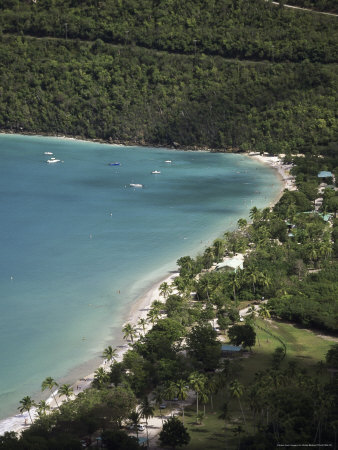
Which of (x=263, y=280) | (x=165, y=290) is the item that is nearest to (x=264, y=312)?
(x=263, y=280)

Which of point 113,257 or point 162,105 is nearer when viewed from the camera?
point 113,257

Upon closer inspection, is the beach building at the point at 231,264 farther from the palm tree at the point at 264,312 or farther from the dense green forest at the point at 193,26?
the dense green forest at the point at 193,26

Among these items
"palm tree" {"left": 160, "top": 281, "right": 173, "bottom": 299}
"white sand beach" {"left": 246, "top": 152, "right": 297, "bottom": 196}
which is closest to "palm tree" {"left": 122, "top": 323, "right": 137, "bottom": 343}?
"palm tree" {"left": 160, "top": 281, "right": 173, "bottom": 299}

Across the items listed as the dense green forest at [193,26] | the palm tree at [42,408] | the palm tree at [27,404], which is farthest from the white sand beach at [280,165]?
Result: the palm tree at [42,408]

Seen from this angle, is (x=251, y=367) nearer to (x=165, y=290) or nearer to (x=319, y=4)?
(x=165, y=290)

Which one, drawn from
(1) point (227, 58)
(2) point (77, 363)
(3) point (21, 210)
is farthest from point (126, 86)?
(2) point (77, 363)

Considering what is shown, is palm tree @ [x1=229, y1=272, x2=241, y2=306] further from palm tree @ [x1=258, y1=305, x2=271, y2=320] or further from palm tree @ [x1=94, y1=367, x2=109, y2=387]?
palm tree @ [x1=94, y1=367, x2=109, y2=387]

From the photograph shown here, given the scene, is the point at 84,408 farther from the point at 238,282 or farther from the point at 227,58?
the point at 227,58
